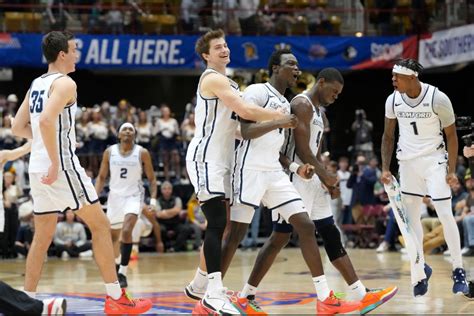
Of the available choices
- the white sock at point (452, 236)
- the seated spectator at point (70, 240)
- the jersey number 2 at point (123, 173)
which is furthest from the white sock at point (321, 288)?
the seated spectator at point (70, 240)

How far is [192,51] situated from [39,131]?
15487mm

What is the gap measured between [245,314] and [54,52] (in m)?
2.54

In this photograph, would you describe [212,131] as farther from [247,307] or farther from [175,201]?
[175,201]

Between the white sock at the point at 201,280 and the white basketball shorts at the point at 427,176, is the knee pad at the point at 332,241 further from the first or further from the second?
the white basketball shorts at the point at 427,176

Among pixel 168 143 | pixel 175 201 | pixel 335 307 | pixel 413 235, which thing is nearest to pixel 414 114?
pixel 413 235

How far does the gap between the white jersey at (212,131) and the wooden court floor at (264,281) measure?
61.0 inches

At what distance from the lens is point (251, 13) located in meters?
24.3

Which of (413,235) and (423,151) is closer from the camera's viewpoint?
(413,235)

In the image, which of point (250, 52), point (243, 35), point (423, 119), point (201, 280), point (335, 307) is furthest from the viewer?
point (243, 35)

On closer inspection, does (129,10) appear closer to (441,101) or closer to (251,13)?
(251,13)

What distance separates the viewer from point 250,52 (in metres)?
23.0

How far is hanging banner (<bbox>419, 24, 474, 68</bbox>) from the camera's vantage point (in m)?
21.1

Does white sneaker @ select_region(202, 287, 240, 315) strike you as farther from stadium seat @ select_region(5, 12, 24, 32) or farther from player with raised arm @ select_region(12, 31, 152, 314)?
stadium seat @ select_region(5, 12, 24, 32)

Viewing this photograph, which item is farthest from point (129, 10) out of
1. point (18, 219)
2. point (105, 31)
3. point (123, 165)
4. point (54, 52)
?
point (54, 52)
